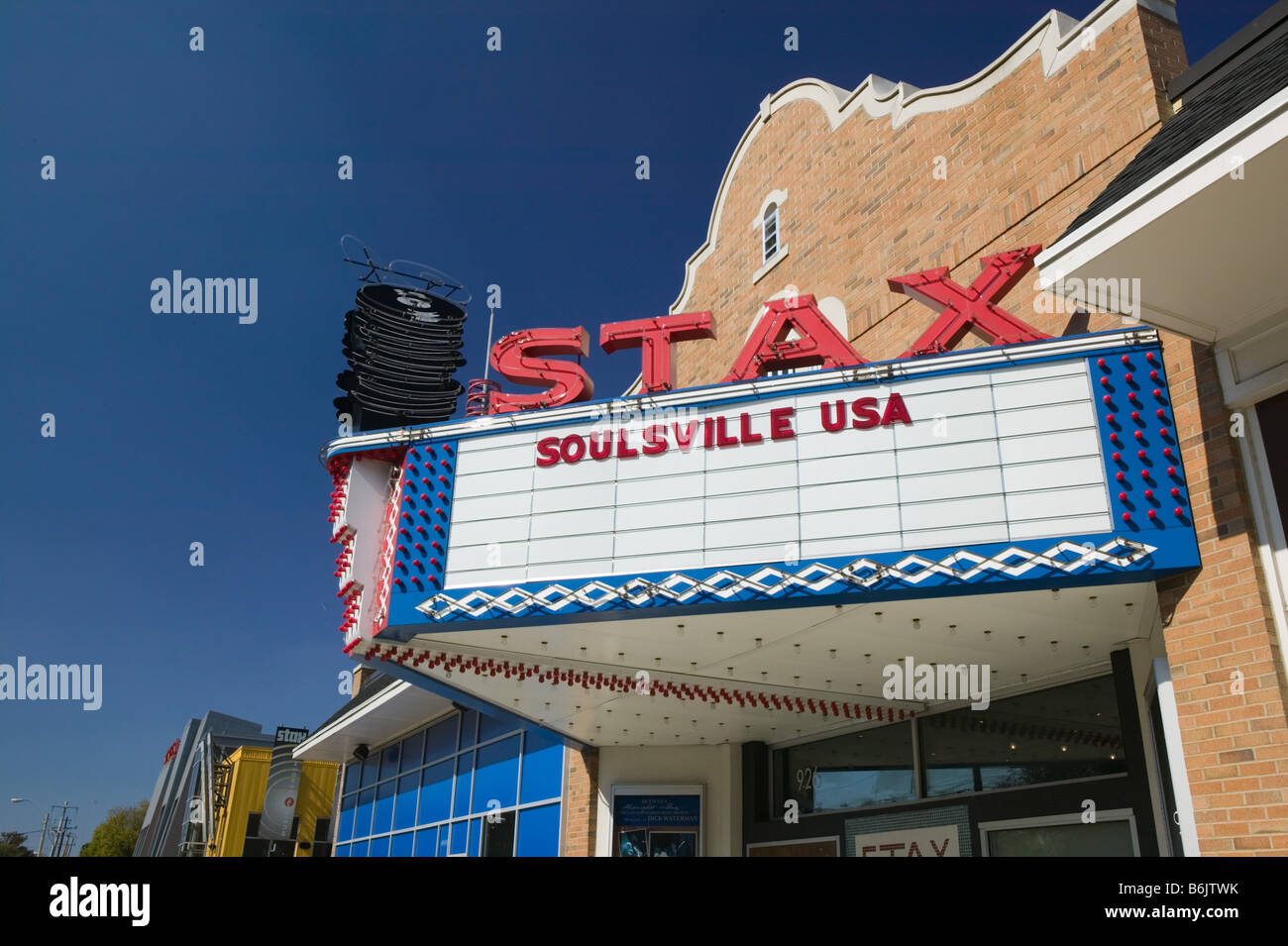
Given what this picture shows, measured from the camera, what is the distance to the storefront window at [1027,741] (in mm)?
10227

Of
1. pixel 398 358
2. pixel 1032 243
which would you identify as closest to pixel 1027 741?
pixel 1032 243

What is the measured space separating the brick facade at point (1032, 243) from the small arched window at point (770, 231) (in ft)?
0.76

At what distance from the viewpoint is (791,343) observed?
1099cm

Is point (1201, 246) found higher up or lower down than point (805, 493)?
higher up

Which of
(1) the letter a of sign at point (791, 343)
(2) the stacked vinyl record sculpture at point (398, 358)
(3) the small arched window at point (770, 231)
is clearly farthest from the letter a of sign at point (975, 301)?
(2) the stacked vinyl record sculpture at point (398, 358)

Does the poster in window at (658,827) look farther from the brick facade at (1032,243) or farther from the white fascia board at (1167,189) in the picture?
the white fascia board at (1167,189)

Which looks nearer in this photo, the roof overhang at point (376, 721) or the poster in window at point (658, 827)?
the poster in window at point (658, 827)

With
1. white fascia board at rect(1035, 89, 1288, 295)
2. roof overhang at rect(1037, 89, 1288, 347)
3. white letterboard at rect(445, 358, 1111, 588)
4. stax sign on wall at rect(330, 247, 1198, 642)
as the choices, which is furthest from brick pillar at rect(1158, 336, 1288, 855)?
white fascia board at rect(1035, 89, 1288, 295)

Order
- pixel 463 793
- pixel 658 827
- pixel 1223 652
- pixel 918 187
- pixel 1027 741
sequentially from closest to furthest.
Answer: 1. pixel 1223 652
2. pixel 1027 741
3. pixel 918 187
4. pixel 658 827
5. pixel 463 793

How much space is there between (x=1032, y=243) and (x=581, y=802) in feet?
35.8

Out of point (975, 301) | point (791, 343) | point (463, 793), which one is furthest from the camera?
point (463, 793)

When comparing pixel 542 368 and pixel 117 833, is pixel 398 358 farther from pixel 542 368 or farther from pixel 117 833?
pixel 117 833
